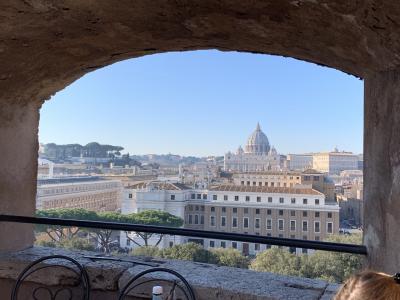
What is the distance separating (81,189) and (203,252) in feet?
5.77

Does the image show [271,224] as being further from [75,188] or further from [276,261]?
[75,188]

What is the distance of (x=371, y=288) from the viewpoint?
641 millimetres

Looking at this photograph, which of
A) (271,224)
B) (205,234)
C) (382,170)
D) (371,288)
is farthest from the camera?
(271,224)

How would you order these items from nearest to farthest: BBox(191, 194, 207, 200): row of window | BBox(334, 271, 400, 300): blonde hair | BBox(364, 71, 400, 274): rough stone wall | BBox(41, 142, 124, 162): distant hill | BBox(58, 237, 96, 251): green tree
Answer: BBox(334, 271, 400, 300): blonde hair
BBox(364, 71, 400, 274): rough stone wall
BBox(58, 237, 96, 251): green tree
BBox(191, 194, 207, 200): row of window
BBox(41, 142, 124, 162): distant hill

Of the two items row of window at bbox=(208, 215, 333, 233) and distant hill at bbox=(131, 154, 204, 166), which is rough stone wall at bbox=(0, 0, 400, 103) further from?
distant hill at bbox=(131, 154, 204, 166)

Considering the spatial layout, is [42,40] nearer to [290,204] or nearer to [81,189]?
[290,204]

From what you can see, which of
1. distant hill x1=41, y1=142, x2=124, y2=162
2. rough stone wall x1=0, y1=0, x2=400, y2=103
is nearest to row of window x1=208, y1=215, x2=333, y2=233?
rough stone wall x1=0, y1=0, x2=400, y2=103

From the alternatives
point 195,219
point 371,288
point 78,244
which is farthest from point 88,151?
point 371,288

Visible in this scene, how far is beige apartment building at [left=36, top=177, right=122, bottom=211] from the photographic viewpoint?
2.78 m

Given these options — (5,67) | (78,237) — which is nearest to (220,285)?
(78,237)

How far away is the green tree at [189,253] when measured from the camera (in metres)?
1.87

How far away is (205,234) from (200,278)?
0.20 meters

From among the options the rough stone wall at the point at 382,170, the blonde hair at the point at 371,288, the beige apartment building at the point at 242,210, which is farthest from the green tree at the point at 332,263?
the blonde hair at the point at 371,288

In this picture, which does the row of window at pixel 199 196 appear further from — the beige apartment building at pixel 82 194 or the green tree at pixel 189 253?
the green tree at pixel 189 253
